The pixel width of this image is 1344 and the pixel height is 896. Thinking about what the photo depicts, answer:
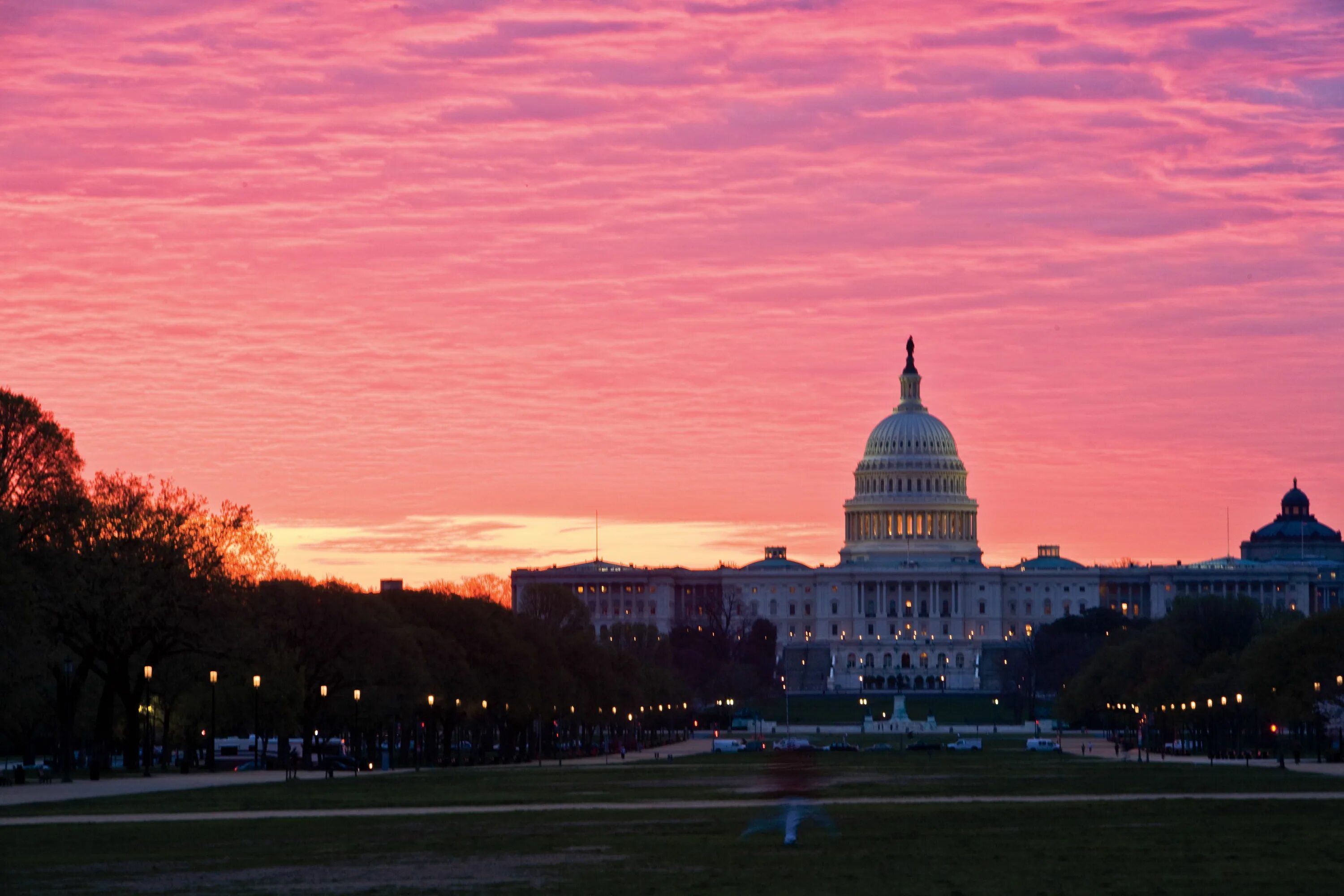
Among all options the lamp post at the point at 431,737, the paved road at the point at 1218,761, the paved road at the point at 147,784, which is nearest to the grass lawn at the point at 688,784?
the paved road at the point at 147,784

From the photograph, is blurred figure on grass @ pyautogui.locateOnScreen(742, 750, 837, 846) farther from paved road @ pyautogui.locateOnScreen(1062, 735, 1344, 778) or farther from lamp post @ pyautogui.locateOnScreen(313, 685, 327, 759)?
lamp post @ pyautogui.locateOnScreen(313, 685, 327, 759)

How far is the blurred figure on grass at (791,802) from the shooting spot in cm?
3938

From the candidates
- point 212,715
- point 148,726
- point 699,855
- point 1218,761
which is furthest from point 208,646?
point 699,855

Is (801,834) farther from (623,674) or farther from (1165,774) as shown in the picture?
(623,674)

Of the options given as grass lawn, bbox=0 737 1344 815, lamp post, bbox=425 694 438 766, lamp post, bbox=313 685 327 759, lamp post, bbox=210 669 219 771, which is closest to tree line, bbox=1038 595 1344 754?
grass lawn, bbox=0 737 1344 815

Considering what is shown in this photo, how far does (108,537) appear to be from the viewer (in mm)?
86250

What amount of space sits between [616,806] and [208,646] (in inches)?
1376

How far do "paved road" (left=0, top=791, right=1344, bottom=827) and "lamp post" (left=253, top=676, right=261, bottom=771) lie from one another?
91.6ft

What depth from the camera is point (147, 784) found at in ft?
242

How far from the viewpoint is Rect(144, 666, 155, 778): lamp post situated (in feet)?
269

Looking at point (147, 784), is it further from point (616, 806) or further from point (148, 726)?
point (148, 726)

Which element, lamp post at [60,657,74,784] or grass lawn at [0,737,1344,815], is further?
lamp post at [60,657,74,784]

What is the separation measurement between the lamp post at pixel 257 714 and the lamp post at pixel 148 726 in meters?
3.63

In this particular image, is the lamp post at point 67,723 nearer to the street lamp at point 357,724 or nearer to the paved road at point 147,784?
the paved road at point 147,784
